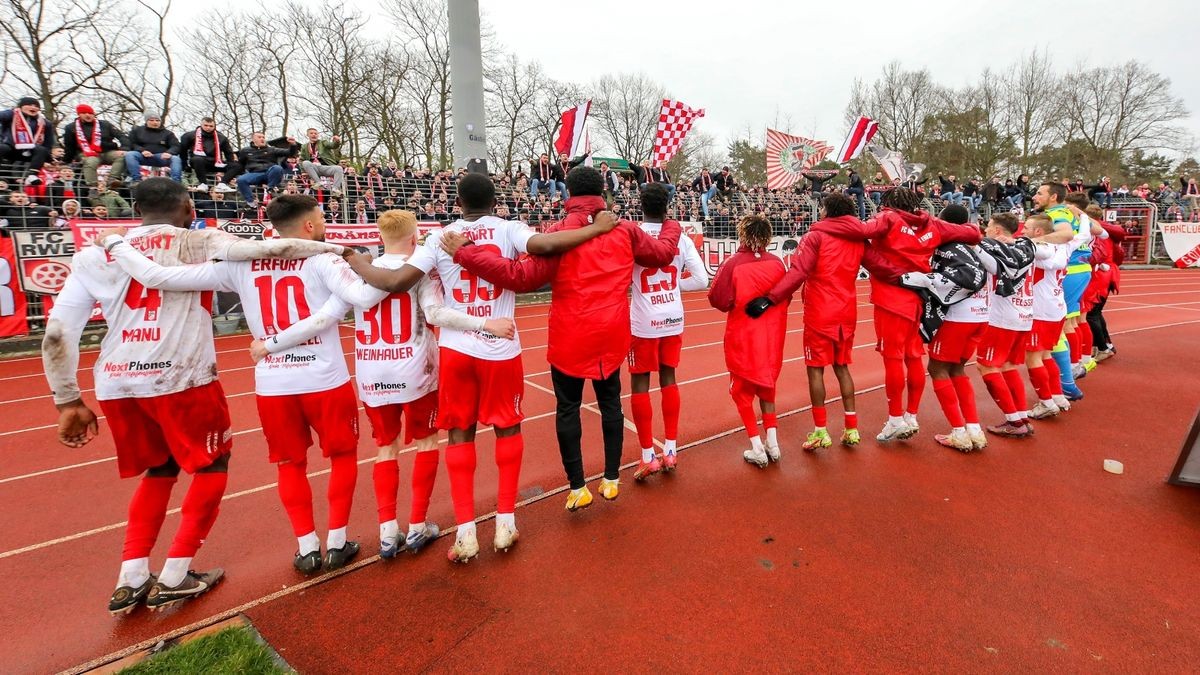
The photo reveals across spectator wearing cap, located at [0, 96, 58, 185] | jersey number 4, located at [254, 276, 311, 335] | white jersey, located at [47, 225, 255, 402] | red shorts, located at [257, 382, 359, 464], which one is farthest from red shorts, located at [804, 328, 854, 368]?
spectator wearing cap, located at [0, 96, 58, 185]

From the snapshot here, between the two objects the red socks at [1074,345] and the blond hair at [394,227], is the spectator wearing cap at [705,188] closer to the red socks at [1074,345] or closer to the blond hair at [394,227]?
the red socks at [1074,345]

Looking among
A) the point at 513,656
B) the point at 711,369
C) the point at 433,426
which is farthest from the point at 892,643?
the point at 711,369

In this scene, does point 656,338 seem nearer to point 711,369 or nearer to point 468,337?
point 468,337

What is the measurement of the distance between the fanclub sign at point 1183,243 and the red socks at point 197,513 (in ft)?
101

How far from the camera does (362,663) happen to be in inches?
84.0

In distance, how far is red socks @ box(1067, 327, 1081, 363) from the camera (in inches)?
223

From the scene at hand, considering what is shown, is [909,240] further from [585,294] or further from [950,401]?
[585,294]

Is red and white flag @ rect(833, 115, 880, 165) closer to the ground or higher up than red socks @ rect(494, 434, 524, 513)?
higher up

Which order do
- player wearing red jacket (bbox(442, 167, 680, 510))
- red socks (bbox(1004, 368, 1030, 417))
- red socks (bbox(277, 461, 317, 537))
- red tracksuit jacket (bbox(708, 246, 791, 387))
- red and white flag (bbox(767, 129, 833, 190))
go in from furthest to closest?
red and white flag (bbox(767, 129, 833, 190)), red socks (bbox(1004, 368, 1030, 417)), red tracksuit jacket (bbox(708, 246, 791, 387)), player wearing red jacket (bbox(442, 167, 680, 510)), red socks (bbox(277, 461, 317, 537))

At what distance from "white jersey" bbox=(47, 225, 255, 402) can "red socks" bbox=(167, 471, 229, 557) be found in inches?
19.1

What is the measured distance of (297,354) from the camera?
2.60 m

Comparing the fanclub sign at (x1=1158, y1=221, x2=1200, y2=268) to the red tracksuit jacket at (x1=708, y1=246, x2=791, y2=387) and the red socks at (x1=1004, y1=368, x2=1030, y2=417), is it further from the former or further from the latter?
the red tracksuit jacket at (x1=708, y1=246, x2=791, y2=387)

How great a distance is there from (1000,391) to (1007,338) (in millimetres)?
437

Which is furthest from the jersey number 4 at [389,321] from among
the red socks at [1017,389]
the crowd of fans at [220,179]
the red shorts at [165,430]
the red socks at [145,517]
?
the crowd of fans at [220,179]
